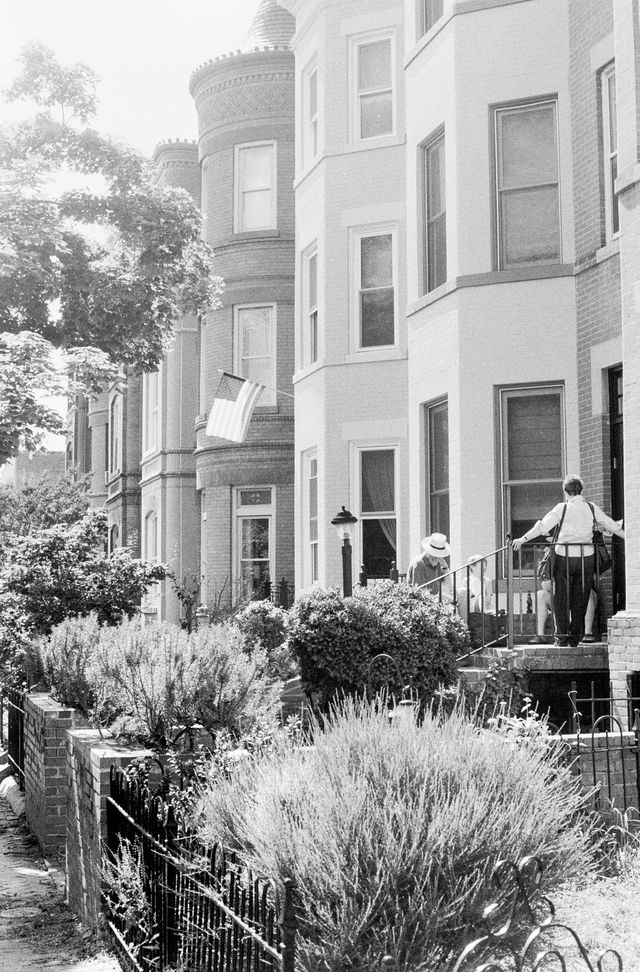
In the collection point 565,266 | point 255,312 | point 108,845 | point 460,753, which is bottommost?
point 108,845

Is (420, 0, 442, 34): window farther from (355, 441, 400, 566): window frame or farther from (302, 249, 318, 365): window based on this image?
(355, 441, 400, 566): window frame

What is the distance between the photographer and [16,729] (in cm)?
1191

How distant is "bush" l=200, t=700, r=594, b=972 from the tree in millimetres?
12309

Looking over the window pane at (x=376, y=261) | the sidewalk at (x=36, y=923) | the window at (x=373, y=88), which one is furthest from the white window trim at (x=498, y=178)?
the sidewalk at (x=36, y=923)

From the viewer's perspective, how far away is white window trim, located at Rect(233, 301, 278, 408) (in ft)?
75.4

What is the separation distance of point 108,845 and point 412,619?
186 inches

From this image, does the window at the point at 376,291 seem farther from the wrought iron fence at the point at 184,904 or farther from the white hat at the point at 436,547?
the wrought iron fence at the point at 184,904

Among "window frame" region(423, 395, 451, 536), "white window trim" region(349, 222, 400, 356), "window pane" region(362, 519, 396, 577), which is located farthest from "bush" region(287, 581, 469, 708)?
"white window trim" region(349, 222, 400, 356)

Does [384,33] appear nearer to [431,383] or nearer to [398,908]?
[431,383]

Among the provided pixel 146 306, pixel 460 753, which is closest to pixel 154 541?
pixel 146 306

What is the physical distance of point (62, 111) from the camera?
19.3 m

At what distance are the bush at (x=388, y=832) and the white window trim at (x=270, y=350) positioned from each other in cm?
1821

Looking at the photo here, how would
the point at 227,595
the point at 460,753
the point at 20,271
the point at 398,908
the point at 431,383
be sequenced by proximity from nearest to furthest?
the point at 398,908 → the point at 460,753 → the point at 431,383 → the point at 20,271 → the point at 227,595

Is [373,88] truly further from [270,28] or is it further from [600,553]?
[600,553]
